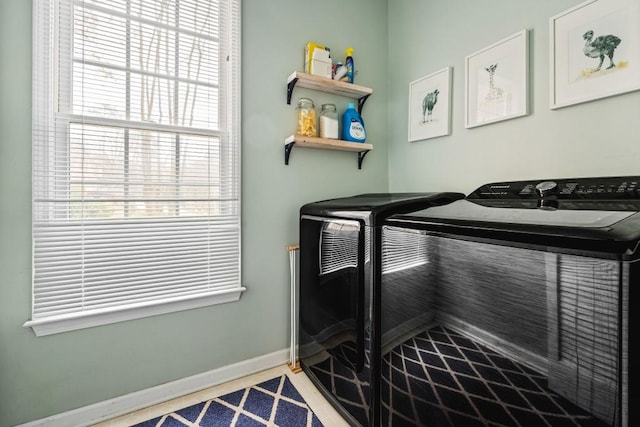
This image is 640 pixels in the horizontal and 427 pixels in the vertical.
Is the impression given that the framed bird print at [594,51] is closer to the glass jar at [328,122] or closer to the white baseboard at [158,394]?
the glass jar at [328,122]

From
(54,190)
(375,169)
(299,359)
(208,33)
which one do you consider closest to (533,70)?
(375,169)

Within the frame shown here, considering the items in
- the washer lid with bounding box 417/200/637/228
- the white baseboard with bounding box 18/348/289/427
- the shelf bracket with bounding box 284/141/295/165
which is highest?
the shelf bracket with bounding box 284/141/295/165

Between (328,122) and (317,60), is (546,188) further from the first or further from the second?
(317,60)

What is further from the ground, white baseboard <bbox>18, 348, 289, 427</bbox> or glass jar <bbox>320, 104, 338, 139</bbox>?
glass jar <bbox>320, 104, 338, 139</bbox>

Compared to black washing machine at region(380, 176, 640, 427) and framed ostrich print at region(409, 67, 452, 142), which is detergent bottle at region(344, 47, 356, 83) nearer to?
framed ostrich print at region(409, 67, 452, 142)

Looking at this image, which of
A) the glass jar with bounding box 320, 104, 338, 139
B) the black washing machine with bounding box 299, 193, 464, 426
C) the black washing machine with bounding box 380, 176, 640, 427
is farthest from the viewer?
the glass jar with bounding box 320, 104, 338, 139

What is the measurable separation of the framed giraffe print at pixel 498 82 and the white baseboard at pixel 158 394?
1885 millimetres

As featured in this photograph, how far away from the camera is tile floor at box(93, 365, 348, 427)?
1.47 m

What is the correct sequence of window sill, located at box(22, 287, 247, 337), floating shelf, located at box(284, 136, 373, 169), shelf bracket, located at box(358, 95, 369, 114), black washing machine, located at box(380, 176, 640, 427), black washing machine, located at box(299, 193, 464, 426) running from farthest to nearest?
shelf bracket, located at box(358, 95, 369, 114), floating shelf, located at box(284, 136, 373, 169), window sill, located at box(22, 287, 247, 337), black washing machine, located at box(299, 193, 464, 426), black washing machine, located at box(380, 176, 640, 427)

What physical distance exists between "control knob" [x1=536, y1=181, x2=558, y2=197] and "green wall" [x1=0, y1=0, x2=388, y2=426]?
3.76 feet

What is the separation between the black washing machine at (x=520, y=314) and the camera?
0.63 meters

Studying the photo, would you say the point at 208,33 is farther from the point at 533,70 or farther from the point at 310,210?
the point at 533,70

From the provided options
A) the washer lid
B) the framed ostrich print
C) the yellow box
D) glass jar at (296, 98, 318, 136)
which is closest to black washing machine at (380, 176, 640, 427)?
the washer lid

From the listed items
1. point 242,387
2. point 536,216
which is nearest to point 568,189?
point 536,216
